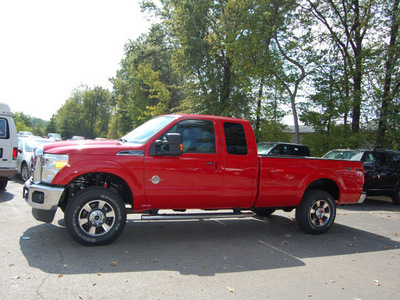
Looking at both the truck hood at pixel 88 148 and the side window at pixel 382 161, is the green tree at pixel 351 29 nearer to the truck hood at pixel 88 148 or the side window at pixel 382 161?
the side window at pixel 382 161

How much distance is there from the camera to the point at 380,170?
1112cm

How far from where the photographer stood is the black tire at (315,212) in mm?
6598

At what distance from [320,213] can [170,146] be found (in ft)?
11.6

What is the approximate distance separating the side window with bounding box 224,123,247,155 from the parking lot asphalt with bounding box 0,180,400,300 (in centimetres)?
161

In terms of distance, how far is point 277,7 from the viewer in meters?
20.0

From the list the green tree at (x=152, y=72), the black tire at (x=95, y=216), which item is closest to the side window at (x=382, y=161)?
the black tire at (x=95, y=216)

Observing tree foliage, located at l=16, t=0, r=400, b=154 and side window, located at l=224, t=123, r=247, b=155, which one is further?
tree foliage, located at l=16, t=0, r=400, b=154

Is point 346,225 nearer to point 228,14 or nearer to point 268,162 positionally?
point 268,162

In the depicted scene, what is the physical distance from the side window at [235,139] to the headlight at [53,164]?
268cm

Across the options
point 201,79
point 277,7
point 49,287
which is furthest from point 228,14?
point 49,287

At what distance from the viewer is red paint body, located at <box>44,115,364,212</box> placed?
5.09 metres

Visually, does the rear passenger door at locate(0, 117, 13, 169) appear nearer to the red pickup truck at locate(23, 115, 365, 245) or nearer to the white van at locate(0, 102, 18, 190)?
the white van at locate(0, 102, 18, 190)

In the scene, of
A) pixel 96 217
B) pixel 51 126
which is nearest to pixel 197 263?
pixel 96 217

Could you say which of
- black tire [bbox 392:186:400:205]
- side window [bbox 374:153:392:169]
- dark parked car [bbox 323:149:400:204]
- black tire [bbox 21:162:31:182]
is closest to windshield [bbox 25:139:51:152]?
black tire [bbox 21:162:31:182]
